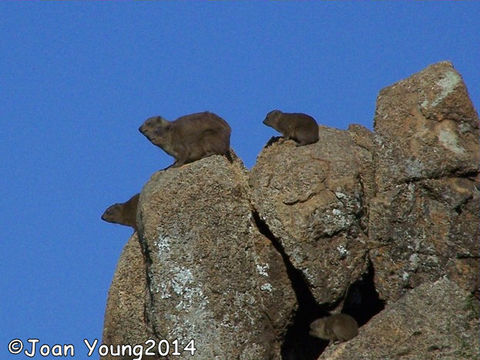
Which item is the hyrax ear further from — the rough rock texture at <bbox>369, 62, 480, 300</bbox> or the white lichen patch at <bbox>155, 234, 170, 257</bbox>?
the rough rock texture at <bbox>369, 62, 480, 300</bbox>

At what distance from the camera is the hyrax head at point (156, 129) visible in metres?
20.2

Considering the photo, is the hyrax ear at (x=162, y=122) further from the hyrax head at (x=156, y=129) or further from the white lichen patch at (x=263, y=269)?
the white lichen patch at (x=263, y=269)

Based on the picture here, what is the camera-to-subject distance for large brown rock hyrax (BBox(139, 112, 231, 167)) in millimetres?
19047

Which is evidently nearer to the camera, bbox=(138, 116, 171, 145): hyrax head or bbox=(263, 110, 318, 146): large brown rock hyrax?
bbox=(263, 110, 318, 146): large brown rock hyrax

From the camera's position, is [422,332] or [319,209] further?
[319,209]

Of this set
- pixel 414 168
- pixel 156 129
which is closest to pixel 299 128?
pixel 414 168

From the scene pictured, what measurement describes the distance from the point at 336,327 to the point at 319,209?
157 centimetres

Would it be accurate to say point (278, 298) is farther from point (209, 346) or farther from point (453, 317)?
point (453, 317)

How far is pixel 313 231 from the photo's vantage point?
17328 mm

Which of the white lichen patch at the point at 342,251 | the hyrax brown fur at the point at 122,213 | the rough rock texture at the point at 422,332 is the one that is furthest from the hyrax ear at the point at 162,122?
the rough rock texture at the point at 422,332

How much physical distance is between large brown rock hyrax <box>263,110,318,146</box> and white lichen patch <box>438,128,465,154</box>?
171 centimetres

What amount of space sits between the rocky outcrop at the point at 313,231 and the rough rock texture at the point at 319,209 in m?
0.02

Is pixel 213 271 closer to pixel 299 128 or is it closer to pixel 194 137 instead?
pixel 299 128

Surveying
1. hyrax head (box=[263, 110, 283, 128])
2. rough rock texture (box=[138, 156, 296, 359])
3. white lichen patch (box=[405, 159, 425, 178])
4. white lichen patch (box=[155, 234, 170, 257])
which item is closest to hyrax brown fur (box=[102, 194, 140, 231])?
hyrax head (box=[263, 110, 283, 128])
